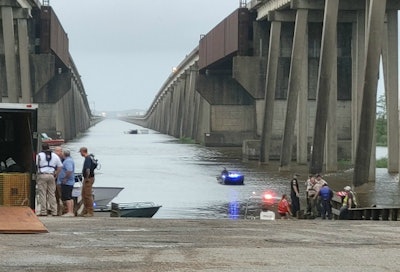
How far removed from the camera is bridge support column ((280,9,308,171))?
60.0 metres

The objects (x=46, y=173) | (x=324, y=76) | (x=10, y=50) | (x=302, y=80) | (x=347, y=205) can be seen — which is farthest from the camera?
(x=10, y=50)

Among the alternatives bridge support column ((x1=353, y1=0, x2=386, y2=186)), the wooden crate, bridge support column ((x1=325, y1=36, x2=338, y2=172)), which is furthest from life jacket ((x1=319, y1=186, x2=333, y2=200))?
bridge support column ((x1=325, y1=36, x2=338, y2=172))

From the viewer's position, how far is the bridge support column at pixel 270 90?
223 ft

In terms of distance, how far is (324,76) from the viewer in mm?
51250

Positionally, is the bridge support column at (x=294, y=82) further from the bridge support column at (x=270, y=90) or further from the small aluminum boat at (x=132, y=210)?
the small aluminum boat at (x=132, y=210)

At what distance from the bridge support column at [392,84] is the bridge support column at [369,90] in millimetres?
11969

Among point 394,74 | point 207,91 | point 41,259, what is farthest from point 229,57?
point 41,259

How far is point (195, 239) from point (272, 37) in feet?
177

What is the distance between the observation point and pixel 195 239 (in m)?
16.8

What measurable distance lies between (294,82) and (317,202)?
98.9 feet

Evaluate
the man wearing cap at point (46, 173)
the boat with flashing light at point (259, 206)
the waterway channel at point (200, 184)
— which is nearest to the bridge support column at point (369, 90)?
the waterway channel at point (200, 184)

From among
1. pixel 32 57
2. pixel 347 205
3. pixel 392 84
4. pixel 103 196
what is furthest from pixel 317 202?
pixel 32 57

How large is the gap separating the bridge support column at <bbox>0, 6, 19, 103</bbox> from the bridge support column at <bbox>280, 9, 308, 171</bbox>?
23616mm

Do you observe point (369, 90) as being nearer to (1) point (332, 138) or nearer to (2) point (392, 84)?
(2) point (392, 84)
